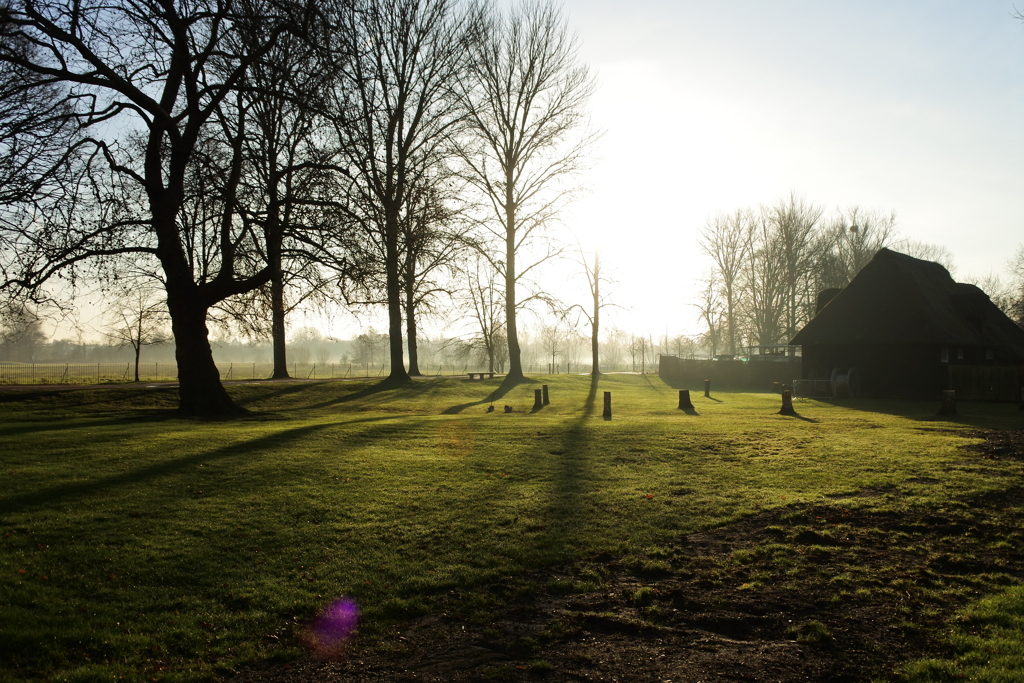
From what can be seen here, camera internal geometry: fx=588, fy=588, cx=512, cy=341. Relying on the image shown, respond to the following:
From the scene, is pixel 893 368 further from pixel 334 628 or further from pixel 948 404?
pixel 334 628

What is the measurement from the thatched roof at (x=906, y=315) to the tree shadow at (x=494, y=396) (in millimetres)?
15501

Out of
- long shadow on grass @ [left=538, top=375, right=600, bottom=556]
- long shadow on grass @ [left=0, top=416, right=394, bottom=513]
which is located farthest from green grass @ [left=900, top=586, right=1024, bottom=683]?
long shadow on grass @ [left=0, top=416, right=394, bottom=513]

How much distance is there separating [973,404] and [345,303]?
84.1ft

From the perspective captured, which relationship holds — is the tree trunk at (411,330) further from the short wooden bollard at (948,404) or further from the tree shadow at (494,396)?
the short wooden bollard at (948,404)

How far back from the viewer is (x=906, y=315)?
28.2 m

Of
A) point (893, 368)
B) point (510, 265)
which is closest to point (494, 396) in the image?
point (510, 265)

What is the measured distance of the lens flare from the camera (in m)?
4.88

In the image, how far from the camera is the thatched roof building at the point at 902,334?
27297 mm

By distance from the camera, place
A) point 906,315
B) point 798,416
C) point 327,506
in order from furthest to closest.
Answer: point 906,315
point 798,416
point 327,506

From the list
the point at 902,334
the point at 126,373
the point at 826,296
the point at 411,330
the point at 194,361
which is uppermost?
the point at 826,296

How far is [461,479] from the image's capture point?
10.3 meters

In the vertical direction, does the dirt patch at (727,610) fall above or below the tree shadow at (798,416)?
below

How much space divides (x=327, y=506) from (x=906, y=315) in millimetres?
29448

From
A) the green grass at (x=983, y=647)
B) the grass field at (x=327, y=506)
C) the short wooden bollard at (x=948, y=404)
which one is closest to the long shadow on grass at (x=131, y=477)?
the grass field at (x=327, y=506)
